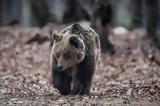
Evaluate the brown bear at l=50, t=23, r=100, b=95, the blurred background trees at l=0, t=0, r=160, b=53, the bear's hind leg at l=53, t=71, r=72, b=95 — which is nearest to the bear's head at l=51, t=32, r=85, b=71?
the brown bear at l=50, t=23, r=100, b=95

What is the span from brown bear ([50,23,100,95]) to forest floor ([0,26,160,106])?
0.27 m

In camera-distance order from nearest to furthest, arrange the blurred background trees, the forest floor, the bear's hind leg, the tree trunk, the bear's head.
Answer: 1. the bear's head
2. the forest floor
3. the bear's hind leg
4. the tree trunk
5. the blurred background trees

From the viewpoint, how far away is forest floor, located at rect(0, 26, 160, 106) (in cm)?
1210

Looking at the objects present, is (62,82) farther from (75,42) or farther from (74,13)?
(74,13)

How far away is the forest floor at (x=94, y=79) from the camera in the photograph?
39.7ft

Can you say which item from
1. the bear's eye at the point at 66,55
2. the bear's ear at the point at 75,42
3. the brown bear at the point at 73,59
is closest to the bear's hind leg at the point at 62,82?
the brown bear at the point at 73,59

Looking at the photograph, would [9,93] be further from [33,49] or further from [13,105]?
[33,49]

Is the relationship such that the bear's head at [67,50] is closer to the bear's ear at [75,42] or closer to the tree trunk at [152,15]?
the bear's ear at [75,42]

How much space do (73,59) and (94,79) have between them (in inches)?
234

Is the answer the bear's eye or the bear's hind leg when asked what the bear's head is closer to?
the bear's eye

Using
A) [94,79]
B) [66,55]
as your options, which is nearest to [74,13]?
[94,79]

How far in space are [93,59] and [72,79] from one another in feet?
1.85

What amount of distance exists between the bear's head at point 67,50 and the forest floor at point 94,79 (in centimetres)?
68

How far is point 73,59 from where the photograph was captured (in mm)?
11984
